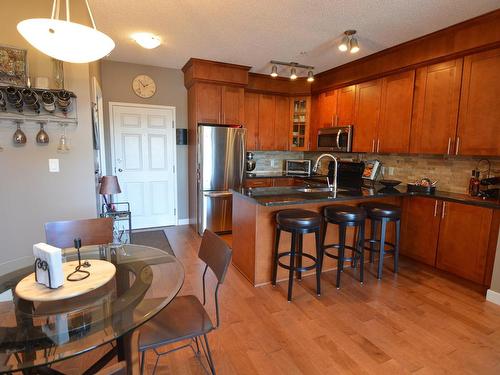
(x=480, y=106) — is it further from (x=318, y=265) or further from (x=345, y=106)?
(x=318, y=265)

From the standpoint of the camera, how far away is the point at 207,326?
Result: 1400mm

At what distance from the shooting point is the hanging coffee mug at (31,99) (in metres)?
2.26

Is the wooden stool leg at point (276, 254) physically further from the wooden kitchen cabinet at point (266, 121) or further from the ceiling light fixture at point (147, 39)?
the wooden kitchen cabinet at point (266, 121)

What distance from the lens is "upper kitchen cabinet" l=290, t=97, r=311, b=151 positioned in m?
5.18

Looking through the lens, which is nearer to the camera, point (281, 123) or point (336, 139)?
point (336, 139)

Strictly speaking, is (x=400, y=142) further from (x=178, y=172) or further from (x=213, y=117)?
(x=178, y=172)

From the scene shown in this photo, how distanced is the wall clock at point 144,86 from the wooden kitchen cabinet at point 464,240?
14.0 ft

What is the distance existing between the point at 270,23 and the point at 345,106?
80.2 inches

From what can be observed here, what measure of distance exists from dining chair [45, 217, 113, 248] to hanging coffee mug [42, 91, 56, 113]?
3.56 ft

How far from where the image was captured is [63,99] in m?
2.38

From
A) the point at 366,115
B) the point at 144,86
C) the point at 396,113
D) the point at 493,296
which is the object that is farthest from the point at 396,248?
the point at 144,86

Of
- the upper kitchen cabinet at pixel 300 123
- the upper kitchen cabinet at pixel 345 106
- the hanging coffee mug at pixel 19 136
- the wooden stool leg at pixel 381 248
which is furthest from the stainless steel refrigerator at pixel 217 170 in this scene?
the wooden stool leg at pixel 381 248

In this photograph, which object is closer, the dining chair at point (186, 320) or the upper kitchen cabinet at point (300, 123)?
the dining chair at point (186, 320)

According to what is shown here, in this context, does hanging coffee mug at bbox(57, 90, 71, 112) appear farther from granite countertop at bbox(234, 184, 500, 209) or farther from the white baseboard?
the white baseboard
